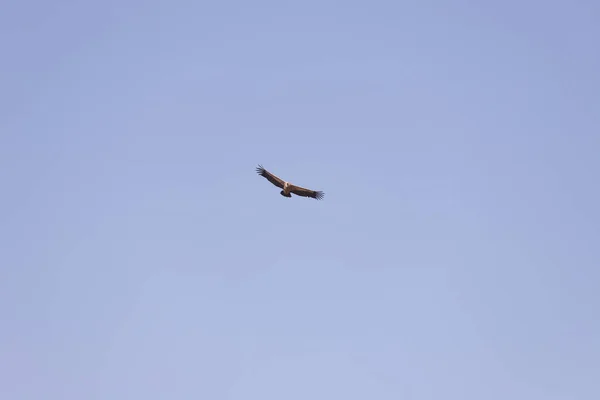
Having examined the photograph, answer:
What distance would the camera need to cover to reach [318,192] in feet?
153

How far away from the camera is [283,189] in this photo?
152 ft

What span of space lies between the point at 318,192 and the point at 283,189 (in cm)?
385
